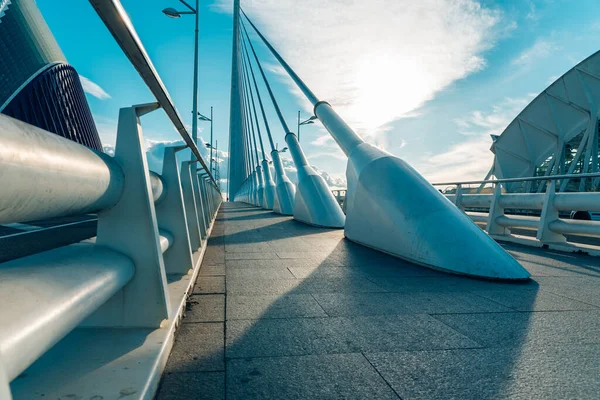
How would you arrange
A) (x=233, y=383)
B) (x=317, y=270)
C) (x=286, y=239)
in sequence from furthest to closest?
(x=286, y=239) → (x=317, y=270) → (x=233, y=383)

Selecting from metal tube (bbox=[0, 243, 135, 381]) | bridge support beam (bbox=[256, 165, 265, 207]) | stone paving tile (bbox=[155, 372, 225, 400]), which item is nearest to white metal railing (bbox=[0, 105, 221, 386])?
metal tube (bbox=[0, 243, 135, 381])

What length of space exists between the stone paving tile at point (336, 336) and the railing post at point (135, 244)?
47 cm

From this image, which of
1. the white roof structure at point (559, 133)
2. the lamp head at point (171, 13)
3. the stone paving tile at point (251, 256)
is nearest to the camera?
the stone paving tile at point (251, 256)

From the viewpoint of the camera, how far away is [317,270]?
156 inches

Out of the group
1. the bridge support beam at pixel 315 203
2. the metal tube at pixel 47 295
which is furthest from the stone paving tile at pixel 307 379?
the bridge support beam at pixel 315 203

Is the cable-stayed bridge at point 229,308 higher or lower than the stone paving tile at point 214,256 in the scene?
higher

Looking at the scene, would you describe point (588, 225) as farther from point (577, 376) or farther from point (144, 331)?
point (144, 331)

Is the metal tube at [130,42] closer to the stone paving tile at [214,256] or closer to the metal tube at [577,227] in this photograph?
the stone paving tile at [214,256]

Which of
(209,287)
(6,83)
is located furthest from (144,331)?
(6,83)

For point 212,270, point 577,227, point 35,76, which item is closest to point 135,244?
point 212,270

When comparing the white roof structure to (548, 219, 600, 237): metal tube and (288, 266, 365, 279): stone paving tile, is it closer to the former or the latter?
(548, 219, 600, 237): metal tube

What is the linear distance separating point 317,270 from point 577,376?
101 inches

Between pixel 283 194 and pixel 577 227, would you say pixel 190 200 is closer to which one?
→ pixel 577 227

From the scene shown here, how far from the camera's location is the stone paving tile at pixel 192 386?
1407 mm
